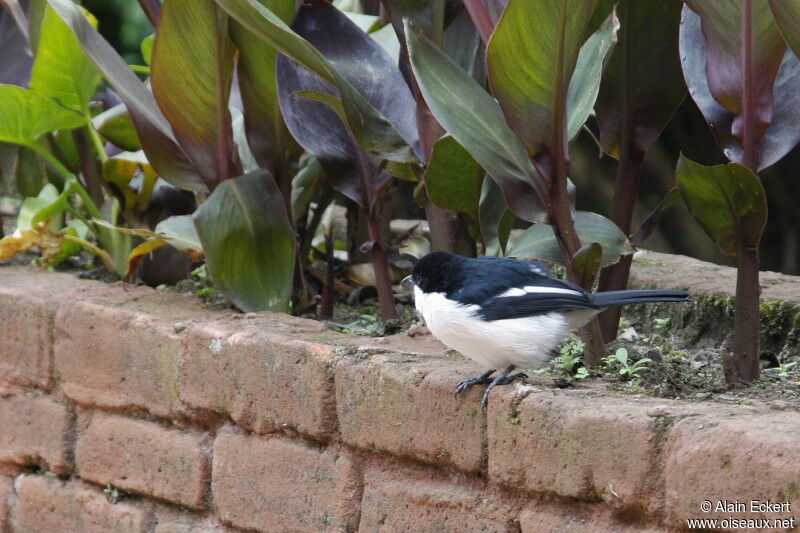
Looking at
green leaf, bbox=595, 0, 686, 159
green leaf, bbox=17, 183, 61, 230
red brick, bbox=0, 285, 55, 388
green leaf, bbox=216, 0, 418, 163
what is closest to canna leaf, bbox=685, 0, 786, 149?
green leaf, bbox=595, 0, 686, 159

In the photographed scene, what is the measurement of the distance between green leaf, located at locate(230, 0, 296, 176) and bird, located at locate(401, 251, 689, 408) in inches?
43.7

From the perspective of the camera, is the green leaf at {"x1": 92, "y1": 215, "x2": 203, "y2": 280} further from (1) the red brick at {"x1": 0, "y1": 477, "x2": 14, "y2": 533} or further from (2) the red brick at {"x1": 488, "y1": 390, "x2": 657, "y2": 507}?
(2) the red brick at {"x1": 488, "y1": 390, "x2": 657, "y2": 507}

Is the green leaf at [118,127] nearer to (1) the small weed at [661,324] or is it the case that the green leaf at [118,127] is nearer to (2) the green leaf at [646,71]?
(2) the green leaf at [646,71]

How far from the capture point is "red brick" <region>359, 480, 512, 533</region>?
2.53 metres

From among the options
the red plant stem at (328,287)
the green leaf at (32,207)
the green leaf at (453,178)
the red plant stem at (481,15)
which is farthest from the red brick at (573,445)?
the green leaf at (32,207)

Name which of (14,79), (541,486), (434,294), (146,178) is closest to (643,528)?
(541,486)

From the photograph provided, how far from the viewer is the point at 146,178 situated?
4.14 m

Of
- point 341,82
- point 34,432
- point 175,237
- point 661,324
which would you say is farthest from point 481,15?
point 34,432

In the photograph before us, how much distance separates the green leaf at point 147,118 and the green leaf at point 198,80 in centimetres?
7

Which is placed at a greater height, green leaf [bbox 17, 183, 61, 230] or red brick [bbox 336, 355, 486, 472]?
green leaf [bbox 17, 183, 61, 230]

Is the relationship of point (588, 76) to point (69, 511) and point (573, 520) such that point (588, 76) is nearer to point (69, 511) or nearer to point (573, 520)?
point (573, 520)

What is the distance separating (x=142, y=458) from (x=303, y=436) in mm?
706

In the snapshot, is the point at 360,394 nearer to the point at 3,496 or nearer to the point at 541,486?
the point at 541,486

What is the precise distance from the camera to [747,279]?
2633mm
